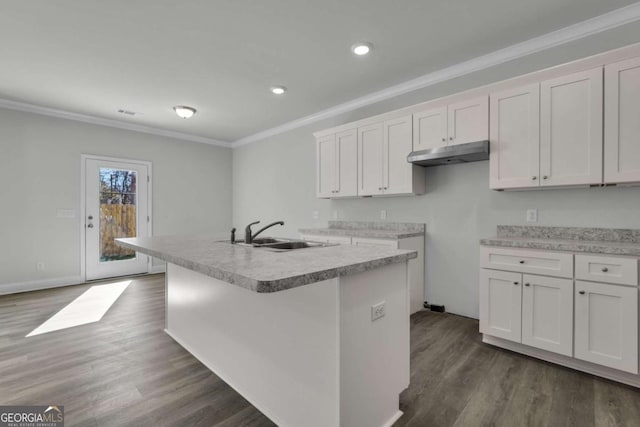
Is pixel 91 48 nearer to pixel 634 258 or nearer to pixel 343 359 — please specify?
pixel 343 359

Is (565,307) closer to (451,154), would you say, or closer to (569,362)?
(569,362)

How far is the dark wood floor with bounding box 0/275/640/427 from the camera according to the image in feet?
5.41

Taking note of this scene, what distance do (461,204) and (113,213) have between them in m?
5.31

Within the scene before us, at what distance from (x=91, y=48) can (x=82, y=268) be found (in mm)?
3490

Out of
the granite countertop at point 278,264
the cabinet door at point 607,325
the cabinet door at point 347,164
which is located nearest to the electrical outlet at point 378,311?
the granite countertop at point 278,264

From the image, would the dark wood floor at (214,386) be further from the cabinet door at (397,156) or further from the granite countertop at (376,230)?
the cabinet door at (397,156)

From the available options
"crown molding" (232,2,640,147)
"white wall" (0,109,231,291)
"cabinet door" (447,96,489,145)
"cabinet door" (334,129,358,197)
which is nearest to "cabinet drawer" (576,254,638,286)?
"cabinet door" (447,96,489,145)

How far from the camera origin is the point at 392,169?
3.42 meters

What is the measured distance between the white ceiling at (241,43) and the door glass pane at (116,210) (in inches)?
53.3

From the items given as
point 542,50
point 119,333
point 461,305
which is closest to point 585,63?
point 542,50

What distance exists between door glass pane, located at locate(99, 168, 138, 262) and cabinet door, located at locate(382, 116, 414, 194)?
174 inches

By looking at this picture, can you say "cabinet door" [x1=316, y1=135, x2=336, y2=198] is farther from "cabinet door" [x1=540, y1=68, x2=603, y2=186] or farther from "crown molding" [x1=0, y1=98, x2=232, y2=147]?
"crown molding" [x1=0, y1=98, x2=232, y2=147]

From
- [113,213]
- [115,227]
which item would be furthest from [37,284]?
[113,213]

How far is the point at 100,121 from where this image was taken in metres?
4.84
